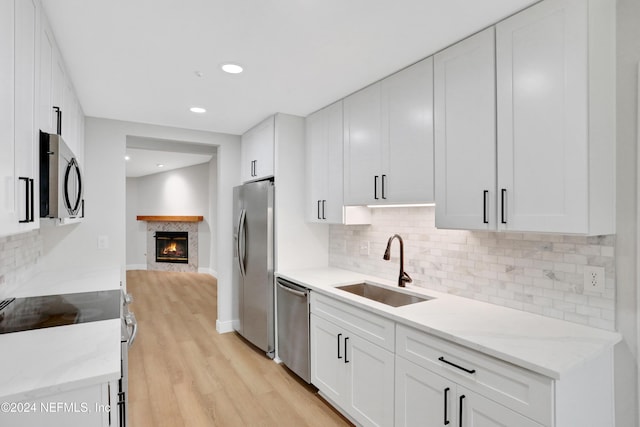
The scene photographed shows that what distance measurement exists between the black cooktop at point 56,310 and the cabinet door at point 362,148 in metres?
1.75

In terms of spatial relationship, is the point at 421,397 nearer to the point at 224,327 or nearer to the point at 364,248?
the point at 364,248

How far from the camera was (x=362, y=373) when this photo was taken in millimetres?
2199

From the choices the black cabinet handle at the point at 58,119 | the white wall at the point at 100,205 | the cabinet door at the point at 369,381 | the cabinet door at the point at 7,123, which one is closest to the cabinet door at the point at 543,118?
the cabinet door at the point at 369,381

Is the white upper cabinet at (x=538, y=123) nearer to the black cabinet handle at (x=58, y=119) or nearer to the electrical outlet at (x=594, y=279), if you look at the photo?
the electrical outlet at (x=594, y=279)

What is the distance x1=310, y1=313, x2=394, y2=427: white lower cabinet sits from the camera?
6.63ft

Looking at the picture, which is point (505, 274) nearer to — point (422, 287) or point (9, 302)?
point (422, 287)

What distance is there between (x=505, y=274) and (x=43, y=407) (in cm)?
214

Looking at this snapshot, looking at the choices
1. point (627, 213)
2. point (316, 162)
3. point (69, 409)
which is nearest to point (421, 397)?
point (627, 213)

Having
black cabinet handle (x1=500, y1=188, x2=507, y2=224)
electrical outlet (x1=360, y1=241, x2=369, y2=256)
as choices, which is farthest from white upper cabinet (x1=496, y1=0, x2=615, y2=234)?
electrical outlet (x1=360, y1=241, x2=369, y2=256)

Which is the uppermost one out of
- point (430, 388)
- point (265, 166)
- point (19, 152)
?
point (265, 166)

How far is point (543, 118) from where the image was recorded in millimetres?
1569

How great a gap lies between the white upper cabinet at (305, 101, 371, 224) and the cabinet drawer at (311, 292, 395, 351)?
27.9 inches

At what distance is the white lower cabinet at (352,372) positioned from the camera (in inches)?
79.5

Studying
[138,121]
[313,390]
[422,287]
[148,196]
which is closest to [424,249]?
[422,287]
